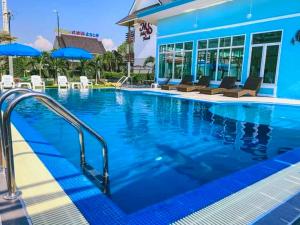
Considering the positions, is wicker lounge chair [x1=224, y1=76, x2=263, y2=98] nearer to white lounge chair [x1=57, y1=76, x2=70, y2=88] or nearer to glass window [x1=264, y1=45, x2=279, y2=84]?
glass window [x1=264, y1=45, x2=279, y2=84]

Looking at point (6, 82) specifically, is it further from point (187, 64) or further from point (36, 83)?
point (187, 64)

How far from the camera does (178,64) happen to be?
61.1ft

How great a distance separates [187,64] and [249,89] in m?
5.93

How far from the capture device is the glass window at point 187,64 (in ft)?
57.2

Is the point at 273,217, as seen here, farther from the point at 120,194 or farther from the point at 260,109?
the point at 260,109

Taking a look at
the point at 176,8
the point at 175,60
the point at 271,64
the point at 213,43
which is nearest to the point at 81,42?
the point at 175,60

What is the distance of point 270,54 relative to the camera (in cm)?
1275

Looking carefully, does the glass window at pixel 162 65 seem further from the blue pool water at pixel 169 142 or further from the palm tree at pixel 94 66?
the blue pool water at pixel 169 142

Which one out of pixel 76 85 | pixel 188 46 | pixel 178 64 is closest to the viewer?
pixel 188 46

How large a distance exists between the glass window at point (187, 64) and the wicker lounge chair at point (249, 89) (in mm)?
5117

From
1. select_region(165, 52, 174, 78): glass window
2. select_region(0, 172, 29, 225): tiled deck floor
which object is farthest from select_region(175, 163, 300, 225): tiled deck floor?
select_region(165, 52, 174, 78): glass window

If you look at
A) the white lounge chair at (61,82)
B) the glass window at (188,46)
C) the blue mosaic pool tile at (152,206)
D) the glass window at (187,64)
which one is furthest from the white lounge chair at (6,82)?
the blue mosaic pool tile at (152,206)

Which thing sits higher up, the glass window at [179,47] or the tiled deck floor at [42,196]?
the glass window at [179,47]

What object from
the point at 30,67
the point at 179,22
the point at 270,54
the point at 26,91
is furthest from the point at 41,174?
the point at 30,67
